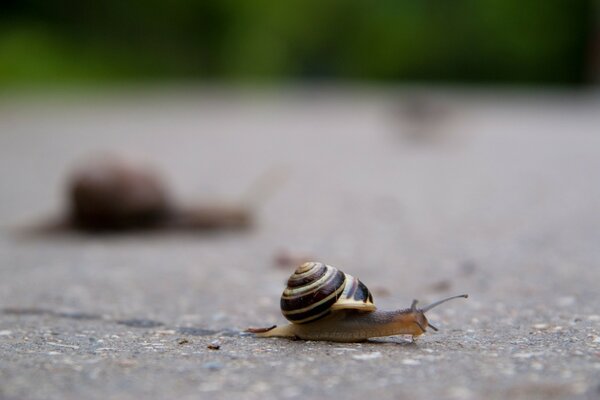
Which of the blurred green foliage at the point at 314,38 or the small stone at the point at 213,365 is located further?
the blurred green foliage at the point at 314,38

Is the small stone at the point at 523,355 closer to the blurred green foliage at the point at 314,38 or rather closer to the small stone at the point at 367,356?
the small stone at the point at 367,356

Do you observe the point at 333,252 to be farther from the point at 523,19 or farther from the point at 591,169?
the point at 523,19

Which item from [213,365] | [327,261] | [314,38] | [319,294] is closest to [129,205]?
[327,261]

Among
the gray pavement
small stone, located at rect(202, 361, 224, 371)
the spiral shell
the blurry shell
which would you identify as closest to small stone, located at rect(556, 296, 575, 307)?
the gray pavement

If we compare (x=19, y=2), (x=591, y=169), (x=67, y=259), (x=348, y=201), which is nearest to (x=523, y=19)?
(x=19, y=2)

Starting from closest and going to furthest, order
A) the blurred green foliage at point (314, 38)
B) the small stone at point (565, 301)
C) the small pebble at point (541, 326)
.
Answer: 1. the small pebble at point (541, 326)
2. the small stone at point (565, 301)
3. the blurred green foliage at point (314, 38)

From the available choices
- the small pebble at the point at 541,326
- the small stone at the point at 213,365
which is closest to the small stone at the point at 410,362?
the small stone at the point at 213,365
